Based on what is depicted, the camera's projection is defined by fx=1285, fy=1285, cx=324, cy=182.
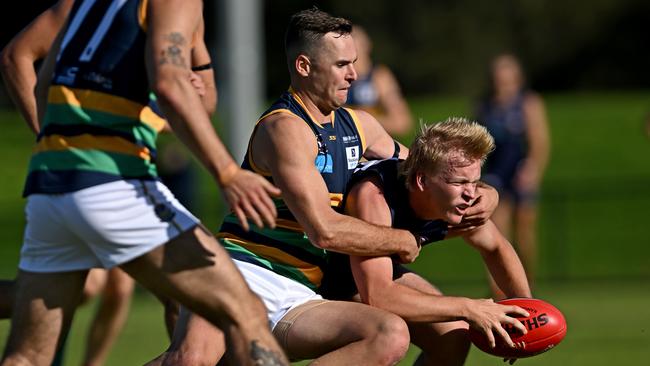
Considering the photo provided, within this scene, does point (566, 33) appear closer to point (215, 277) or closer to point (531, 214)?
point (531, 214)

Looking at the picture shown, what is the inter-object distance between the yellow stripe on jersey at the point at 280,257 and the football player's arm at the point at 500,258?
74 cm

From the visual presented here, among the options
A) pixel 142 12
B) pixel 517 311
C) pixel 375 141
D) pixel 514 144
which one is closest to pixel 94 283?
pixel 375 141

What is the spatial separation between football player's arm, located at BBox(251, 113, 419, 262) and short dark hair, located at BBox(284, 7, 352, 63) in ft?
1.29

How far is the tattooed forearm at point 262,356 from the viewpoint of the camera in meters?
4.50

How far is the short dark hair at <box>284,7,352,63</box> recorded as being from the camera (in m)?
5.54

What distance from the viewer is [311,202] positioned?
5141 millimetres

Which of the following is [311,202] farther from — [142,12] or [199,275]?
[142,12]

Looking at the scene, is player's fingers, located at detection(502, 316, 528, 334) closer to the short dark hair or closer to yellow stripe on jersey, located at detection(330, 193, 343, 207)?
yellow stripe on jersey, located at detection(330, 193, 343, 207)

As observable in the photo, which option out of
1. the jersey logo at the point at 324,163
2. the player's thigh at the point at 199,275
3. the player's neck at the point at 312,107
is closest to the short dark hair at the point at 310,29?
the player's neck at the point at 312,107

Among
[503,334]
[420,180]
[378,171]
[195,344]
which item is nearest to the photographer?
[195,344]

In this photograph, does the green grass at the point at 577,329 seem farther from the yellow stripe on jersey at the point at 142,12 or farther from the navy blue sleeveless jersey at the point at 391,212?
the yellow stripe on jersey at the point at 142,12

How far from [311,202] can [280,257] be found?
45cm

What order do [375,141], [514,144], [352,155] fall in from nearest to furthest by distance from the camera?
[352,155] < [375,141] < [514,144]

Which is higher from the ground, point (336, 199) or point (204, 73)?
point (204, 73)
